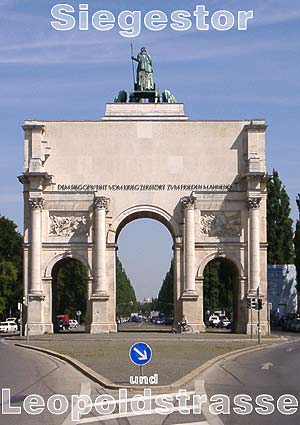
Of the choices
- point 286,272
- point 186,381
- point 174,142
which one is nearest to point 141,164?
point 174,142

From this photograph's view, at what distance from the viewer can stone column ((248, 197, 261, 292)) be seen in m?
71.6

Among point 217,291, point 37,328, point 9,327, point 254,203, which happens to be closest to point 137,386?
point 37,328

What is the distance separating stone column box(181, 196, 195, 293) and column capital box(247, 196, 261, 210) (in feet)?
13.4

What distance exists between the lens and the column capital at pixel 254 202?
236ft

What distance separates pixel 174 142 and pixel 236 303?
12.9 meters

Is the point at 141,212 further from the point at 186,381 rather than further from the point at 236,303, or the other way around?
the point at 186,381

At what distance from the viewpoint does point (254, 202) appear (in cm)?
7206

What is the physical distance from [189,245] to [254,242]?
15.4 feet

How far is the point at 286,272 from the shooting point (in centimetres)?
9375

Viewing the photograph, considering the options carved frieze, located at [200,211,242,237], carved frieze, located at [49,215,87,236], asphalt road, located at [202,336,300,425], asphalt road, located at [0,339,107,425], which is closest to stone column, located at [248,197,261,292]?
carved frieze, located at [200,211,242,237]

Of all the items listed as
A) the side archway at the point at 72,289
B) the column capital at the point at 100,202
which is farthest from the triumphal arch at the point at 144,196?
the side archway at the point at 72,289

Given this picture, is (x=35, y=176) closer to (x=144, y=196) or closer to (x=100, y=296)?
(x=144, y=196)

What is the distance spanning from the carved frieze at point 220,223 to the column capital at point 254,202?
147cm

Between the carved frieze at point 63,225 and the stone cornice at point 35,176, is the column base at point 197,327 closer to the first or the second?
the carved frieze at point 63,225
